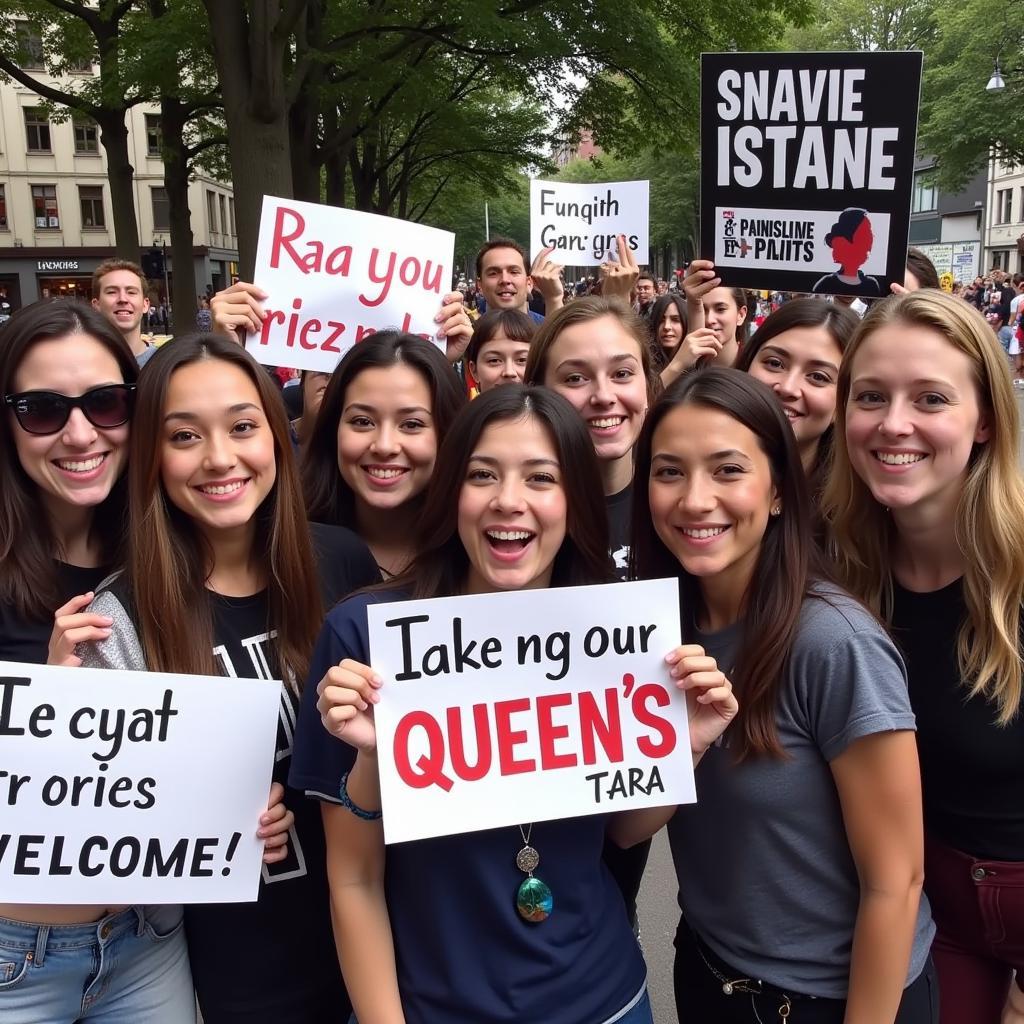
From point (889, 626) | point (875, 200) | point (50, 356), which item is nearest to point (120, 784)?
point (50, 356)

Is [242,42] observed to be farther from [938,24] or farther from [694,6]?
[938,24]

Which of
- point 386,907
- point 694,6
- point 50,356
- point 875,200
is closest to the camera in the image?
point 386,907

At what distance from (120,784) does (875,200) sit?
3.31 metres

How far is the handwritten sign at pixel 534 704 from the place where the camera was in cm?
185

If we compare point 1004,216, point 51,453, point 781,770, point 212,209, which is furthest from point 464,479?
point 1004,216

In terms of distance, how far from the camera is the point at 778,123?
→ 3.79 metres

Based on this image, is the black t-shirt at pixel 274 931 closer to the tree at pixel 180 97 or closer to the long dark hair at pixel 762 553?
the long dark hair at pixel 762 553

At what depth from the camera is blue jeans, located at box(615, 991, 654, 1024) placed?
1935mm

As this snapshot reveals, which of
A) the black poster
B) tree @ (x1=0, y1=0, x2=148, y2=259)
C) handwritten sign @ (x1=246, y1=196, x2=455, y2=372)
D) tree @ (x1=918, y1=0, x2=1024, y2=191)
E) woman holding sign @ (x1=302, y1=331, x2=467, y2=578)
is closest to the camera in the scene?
woman holding sign @ (x1=302, y1=331, x2=467, y2=578)

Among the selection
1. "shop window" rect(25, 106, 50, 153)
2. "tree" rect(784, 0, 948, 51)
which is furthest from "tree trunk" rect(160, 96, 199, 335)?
"tree" rect(784, 0, 948, 51)

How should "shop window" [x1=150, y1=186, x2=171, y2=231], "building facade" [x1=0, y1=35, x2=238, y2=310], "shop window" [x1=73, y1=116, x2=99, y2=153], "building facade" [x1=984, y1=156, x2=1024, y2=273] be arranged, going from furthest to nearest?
"shop window" [x1=150, y1=186, x2=171, y2=231]
"building facade" [x1=984, y1=156, x2=1024, y2=273]
"shop window" [x1=73, y1=116, x2=99, y2=153]
"building facade" [x1=0, y1=35, x2=238, y2=310]

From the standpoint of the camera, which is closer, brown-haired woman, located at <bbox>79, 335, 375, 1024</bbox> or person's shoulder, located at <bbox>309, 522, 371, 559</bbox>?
brown-haired woman, located at <bbox>79, 335, 375, 1024</bbox>

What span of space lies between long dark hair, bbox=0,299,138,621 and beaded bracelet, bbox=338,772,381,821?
0.86 metres

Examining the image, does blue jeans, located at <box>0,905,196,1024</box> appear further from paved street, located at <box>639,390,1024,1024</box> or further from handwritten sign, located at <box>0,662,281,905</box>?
paved street, located at <box>639,390,1024,1024</box>
